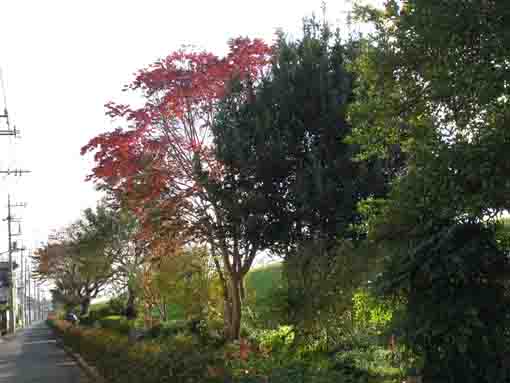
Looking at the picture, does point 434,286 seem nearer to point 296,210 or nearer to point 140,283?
point 296,210

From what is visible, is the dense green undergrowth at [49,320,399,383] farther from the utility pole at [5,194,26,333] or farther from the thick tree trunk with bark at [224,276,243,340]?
the utility pole at [5,194,26,333]

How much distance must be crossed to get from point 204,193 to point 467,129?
9193mm

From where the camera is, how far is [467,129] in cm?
→ 671

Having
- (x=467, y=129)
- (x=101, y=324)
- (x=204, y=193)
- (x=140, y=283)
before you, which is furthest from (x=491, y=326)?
(x=101, y=324)

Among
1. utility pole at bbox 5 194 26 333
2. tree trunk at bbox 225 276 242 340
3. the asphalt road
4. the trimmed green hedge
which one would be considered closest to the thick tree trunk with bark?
tree trunk at bbox 225 276 242 340

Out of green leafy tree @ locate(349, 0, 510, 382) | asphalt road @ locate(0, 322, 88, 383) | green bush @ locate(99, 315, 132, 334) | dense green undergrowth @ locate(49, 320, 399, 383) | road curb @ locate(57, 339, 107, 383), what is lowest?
asphalt road @ locate(0, 322, 88, 383)

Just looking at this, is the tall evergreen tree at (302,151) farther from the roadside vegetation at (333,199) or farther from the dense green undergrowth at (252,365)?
the dense green undergrowth at (252,365)

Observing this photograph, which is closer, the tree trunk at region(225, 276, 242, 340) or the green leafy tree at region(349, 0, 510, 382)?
the green leafy tree at region(349, 0, 510, 382)

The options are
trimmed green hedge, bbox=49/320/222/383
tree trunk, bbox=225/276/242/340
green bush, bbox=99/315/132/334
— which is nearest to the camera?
trimmed green hedge, bbox=49/320/222/383

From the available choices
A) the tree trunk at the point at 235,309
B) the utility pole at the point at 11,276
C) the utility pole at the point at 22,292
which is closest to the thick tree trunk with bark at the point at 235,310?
the tree trunk at the point at 235,309

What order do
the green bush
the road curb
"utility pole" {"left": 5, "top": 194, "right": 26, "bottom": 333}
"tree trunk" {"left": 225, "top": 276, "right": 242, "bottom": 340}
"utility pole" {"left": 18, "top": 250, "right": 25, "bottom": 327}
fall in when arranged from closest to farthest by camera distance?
the road curb, "tree trunk" {"left": 225, "top": 276, "right": 242, "bottom": 340}, the green bush, "utility pole" {"left": 5, "top": 194, "right": 26, "bottom": 333}, "utility pole" {"left": 18, "top": 250, "right": 25, "bottom": 327}

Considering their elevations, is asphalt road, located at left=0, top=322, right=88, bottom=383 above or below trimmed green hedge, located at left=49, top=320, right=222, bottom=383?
below

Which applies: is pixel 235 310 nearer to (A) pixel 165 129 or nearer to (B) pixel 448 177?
(A) pixel 165 129

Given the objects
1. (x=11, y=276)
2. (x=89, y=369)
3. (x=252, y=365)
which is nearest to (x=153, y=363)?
(x=252, y=365)
